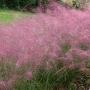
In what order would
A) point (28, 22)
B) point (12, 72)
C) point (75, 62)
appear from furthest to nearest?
point (28, 22), point (75, 62), point (12, 72)

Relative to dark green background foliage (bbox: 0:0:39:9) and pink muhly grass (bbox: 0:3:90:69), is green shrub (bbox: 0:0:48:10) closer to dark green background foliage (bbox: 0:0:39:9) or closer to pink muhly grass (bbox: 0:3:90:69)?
dark green background foliage (bbox: 0:0:39:9)

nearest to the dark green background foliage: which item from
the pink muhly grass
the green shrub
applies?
the green shrub

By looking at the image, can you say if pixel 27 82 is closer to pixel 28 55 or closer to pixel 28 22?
pixel 28 55

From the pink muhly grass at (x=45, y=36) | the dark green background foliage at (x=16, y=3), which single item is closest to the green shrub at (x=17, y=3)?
the dark green background foliage at (x=16, y=3)

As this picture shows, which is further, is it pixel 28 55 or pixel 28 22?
pixel 28 22

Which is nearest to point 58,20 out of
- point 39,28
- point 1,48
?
point 39,28

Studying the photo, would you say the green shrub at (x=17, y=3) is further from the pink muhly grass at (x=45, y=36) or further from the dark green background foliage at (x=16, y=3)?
the pink muhly grass at (x=45, y=36)

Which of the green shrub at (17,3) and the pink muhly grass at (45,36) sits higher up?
the pink muhly grass at (45,36)

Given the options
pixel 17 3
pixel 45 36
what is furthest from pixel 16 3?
pixel 45 36

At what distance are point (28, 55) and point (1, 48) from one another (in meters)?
0.40

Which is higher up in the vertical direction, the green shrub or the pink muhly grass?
the pink muhly grass

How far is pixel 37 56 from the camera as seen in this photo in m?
5.91

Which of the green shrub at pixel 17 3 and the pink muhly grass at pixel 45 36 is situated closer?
the pink muhly grass at pixel 45 36

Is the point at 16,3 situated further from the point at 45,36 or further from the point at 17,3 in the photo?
the point at 45,36
